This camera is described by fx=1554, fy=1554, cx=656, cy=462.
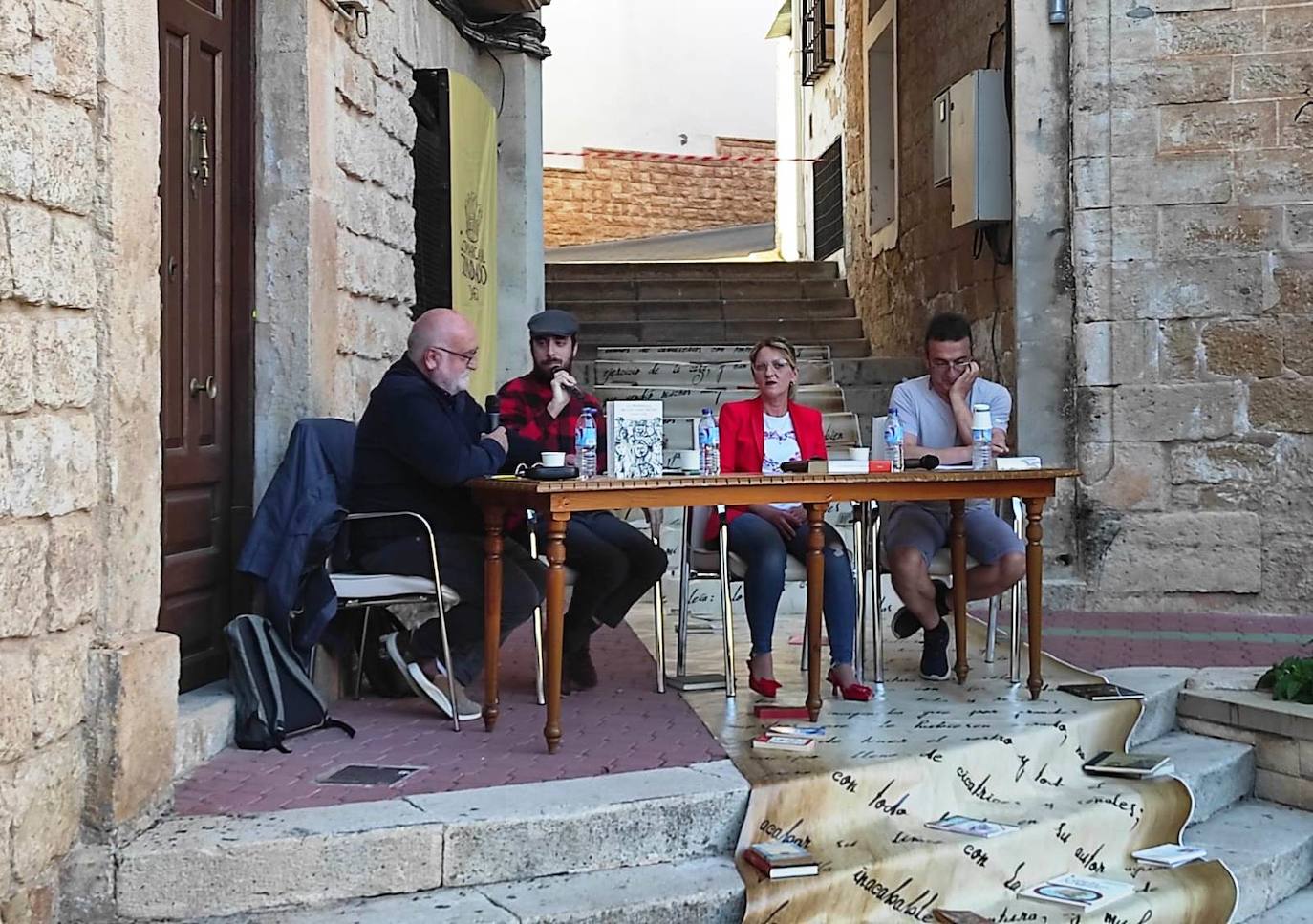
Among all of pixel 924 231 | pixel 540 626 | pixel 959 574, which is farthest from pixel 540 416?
pixel 924 231

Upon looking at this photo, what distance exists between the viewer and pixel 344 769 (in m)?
4.02

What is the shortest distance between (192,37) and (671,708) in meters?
2.46

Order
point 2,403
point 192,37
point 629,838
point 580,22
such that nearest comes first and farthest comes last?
point 2,403 → point 629,838 → point 192,37 → point 580,22

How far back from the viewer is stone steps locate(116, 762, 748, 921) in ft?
11.0

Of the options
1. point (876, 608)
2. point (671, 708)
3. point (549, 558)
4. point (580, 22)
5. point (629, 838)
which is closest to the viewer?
point (629, 838)

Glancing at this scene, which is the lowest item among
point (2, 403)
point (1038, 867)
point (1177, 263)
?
point (1038, 867)

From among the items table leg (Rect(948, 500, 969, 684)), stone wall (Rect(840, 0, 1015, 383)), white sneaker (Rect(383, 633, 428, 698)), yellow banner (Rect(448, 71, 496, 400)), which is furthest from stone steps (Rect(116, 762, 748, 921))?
stone wall (Rect(840, 0, 1015, 383))

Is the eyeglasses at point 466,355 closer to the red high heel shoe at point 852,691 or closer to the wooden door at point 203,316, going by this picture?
the wooden door at point 203,316

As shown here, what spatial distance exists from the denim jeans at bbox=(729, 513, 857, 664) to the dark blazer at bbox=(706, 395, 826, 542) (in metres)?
0.13

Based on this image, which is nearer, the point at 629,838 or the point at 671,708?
the point at 629,838

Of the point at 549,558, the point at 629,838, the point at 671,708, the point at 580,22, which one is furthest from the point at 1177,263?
the point at 580,22

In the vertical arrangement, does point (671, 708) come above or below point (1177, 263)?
below

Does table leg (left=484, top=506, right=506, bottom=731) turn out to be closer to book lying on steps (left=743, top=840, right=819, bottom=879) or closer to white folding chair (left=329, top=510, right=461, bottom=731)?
white folding chair (left=329, top=510, right=461, bottom=731)

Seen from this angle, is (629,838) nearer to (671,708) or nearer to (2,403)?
(671,708)
